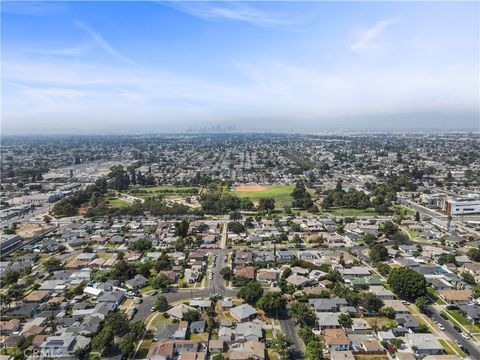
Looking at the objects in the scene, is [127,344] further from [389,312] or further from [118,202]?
[118,202]

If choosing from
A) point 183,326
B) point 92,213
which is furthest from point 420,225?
point 92,213

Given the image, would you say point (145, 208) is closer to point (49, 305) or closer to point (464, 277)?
point (49, 305)

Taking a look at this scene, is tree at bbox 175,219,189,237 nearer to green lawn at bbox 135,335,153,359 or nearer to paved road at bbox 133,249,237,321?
paved road at bbox 133,249,237,321

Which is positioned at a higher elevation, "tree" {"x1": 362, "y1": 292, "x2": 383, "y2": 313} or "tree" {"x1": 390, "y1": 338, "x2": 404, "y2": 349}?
"tree" {"x1": 362, "y1": 292, "x2": 383, "y2": 313}

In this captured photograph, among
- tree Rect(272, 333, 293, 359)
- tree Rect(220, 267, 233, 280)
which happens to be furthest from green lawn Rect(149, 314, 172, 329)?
tree Rect(272, 333, 293, 359)

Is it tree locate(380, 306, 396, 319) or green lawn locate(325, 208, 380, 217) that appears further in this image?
green lawn locate(325, 208, 380, 217)

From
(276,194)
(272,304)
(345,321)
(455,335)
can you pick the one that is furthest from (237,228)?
(276,194)
